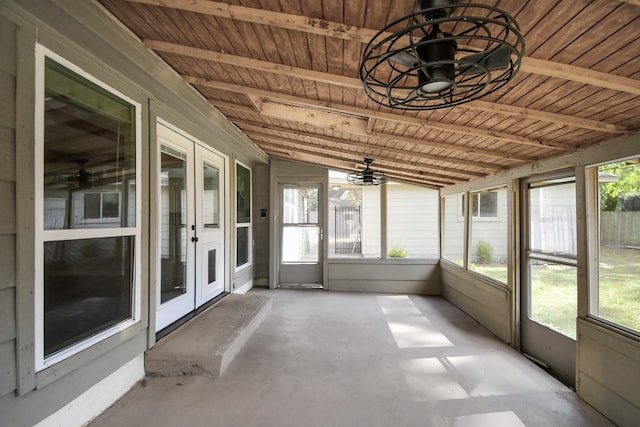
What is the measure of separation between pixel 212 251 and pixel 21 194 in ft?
8.44

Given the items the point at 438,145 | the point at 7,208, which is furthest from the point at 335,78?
the point at 7,208

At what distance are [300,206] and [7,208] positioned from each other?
4.75 meters

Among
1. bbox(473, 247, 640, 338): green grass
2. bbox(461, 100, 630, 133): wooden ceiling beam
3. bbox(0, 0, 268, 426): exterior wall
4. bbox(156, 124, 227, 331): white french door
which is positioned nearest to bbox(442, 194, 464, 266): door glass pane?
bbox(473, 247, 640, 338): green grass

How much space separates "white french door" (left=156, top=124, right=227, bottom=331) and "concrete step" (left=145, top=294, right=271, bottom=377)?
25cm

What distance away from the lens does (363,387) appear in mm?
2520

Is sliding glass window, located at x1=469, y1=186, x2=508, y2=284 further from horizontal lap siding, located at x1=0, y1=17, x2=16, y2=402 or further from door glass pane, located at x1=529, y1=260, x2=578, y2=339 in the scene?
horizontal lap siding, located at x1=0, y1=17, x2=16, y2=402

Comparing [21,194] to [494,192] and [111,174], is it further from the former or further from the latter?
[494,192]

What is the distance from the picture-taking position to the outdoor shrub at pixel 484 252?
4184 millimetres

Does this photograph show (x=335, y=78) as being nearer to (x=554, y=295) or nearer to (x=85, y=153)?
(x=85, y=153)

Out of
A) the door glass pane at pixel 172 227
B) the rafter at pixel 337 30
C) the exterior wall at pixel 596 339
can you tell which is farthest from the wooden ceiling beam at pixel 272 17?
the exterior wall at pixel 596 339

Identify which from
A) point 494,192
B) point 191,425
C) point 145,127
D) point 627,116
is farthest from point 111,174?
point 494,192

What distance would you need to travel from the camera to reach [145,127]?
2502 millimetres

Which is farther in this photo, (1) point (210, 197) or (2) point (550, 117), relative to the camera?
(1) point (210, 197)

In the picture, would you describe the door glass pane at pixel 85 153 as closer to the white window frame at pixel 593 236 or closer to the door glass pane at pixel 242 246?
the door glass pane at pixel 242 246
